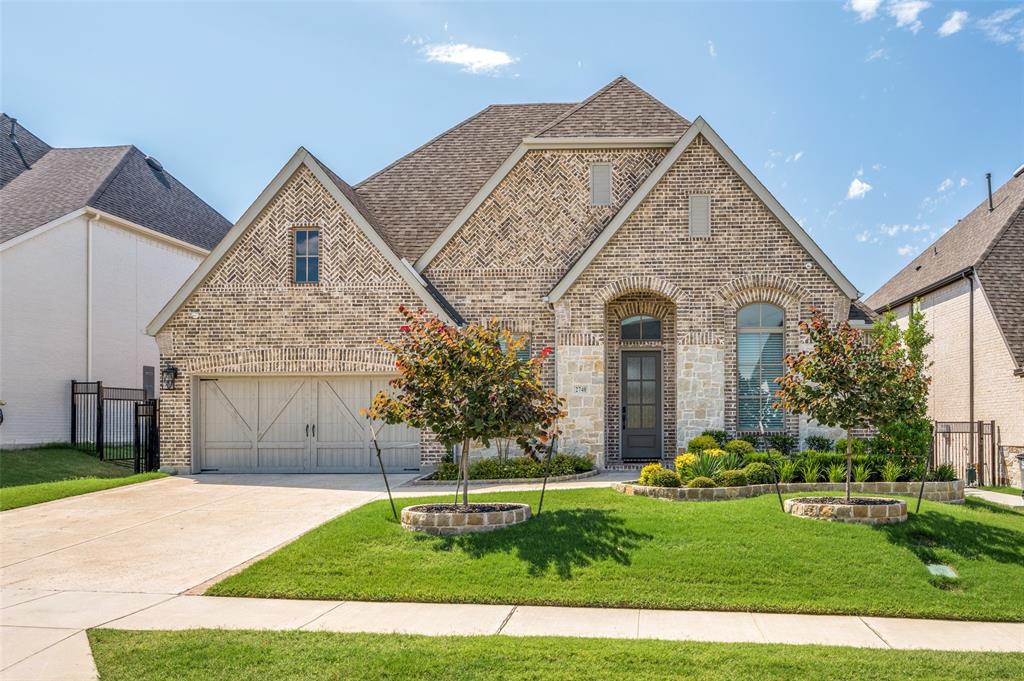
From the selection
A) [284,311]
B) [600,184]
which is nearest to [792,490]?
[600,184]

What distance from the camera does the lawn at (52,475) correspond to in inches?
603

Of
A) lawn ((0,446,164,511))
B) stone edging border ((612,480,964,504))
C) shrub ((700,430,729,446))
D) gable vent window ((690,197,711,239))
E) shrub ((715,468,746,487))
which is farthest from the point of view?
gable vent window ((690,197,711,239))

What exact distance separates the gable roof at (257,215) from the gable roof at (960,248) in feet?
53.3

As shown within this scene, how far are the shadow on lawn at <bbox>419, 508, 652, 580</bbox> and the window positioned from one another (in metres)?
10.1

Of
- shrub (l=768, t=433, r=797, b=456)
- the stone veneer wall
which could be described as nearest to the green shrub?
shrub (l=768, t=433, r=797, b=456)

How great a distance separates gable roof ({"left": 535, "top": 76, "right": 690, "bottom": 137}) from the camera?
20.6 metres

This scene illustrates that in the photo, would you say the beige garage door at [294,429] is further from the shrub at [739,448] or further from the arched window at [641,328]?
the shrub at [739,448]

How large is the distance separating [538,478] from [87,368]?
48.1ft

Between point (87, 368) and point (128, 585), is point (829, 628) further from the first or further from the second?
point (87, 368)

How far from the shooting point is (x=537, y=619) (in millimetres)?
8391

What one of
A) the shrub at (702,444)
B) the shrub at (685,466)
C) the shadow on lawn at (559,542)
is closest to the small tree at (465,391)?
the shadow on lawn at (559,542)

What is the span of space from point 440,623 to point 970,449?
19.7 meters

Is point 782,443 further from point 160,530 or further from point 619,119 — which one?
point 160,530

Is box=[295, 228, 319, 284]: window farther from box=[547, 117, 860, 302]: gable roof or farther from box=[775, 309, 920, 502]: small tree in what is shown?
box=[775, 309, 920, 502]: small tree
